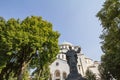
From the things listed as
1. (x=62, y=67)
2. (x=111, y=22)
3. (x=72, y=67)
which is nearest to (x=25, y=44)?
(x=72, y=67)

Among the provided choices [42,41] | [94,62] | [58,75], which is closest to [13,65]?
[42,41]

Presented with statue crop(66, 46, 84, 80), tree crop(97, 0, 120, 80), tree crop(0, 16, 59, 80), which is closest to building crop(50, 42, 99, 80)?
tree crop(0, 16, 59, 80)

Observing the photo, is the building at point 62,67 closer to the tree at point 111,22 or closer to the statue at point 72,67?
the tree at point 111,22

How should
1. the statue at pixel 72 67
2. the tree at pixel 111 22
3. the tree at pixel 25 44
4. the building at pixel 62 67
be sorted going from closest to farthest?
1. the statue at pixel 72 67
2. the tree at pixel 111 22
3. the tree at pixel 25 44
4. the building at pixel 62 67

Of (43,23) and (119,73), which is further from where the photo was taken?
(119,73)

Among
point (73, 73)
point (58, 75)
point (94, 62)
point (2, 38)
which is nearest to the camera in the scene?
point (73, 73)

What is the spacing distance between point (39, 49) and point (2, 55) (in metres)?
4.56

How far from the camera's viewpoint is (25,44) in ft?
85.9

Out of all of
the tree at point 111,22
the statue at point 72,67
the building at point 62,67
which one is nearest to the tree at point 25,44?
the statue at point 72,67

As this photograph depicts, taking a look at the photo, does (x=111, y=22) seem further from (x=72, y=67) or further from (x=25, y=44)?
(x=25, y=44)

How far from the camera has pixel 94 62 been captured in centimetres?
7788

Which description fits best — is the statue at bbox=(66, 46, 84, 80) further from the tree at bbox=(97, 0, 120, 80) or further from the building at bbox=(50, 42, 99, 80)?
the building at bbox=(50, 42, 99, 80)

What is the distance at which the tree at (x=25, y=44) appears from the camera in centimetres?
2594

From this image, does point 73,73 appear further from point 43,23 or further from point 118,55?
point 43,23
